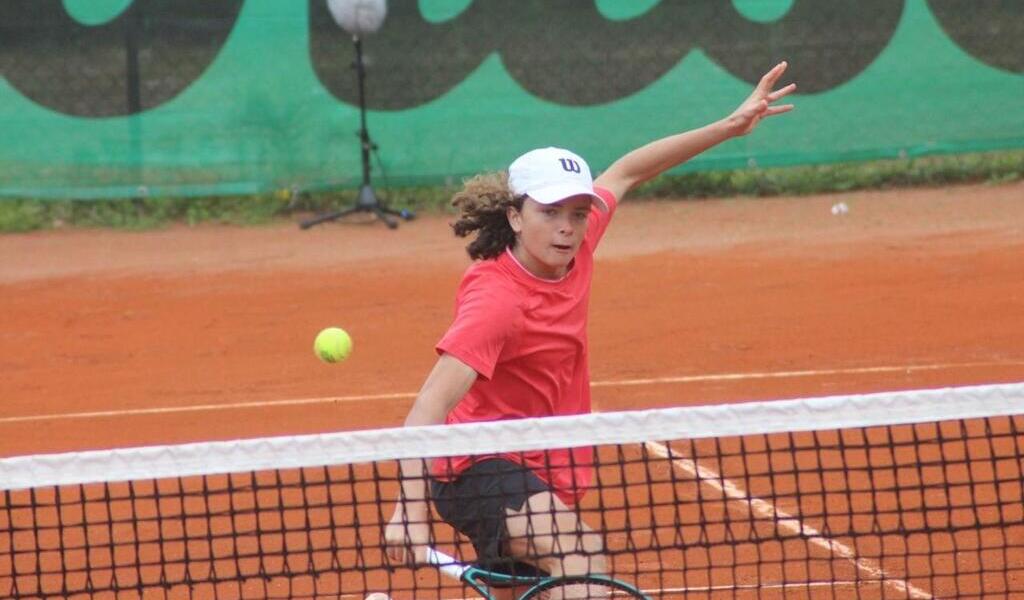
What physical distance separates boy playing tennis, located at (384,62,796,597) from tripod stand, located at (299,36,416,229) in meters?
8.40

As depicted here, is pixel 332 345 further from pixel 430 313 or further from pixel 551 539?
pixel 551 539

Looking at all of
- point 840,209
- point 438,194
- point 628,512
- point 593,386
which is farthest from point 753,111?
point 438,194

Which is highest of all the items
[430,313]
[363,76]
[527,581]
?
[363,76]

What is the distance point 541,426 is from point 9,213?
34.9 ft

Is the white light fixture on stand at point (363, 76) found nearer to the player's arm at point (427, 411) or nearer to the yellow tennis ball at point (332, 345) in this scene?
the yellow tennis ball at point (332, 345)

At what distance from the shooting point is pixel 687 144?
489 centimetres

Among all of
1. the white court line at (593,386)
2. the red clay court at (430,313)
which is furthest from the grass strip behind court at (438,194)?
the white court line at (593,386)

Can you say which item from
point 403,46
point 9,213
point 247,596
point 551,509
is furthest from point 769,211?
→ point 551,509

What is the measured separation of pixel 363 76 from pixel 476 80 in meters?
0.99

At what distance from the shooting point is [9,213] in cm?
1359

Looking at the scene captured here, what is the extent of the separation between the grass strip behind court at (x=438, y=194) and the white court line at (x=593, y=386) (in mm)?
5374

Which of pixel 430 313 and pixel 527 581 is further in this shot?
pixel 430 313

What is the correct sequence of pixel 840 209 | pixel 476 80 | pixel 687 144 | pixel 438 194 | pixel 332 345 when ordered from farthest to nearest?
pixel 438 194, pixel 476 80, pixel 840 209, pixel 332 345, pixel 687 144

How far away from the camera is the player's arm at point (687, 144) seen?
4.84m
